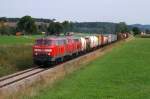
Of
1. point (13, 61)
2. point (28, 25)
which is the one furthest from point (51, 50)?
point (28, 25)

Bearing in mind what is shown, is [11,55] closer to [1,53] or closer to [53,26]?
[1,53]

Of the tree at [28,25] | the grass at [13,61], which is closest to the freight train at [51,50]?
the grass at [13,61]

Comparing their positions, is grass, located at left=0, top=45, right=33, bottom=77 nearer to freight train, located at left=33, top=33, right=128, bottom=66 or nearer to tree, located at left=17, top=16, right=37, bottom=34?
freight train, located at left=33, top=33, right=128, bottom=66

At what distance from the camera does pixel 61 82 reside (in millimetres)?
24203

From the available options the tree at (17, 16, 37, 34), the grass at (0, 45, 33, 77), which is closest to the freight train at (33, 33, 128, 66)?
the grass at (0, 45, 33, 77)

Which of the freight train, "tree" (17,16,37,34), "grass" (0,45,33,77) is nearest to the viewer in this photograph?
"grass" (0,45,33,77)

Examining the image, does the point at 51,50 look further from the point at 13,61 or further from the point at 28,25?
the point at 28,25

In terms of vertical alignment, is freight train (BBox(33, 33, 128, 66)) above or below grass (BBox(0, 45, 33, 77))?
above

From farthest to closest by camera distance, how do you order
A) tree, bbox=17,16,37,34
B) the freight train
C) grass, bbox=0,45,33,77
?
tree, bbox=17,16,37,34, the freight train, grass, bbox=0,45,33,77

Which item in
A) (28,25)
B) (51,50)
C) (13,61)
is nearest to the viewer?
(51,50)

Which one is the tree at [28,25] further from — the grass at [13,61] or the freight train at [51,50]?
the freight train at [51,50]

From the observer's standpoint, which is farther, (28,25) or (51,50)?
(28,25)

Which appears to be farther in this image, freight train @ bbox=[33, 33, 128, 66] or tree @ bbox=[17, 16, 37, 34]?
tree @ bbox=[17, 16, 37, 34]

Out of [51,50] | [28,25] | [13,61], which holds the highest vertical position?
[51,50]
